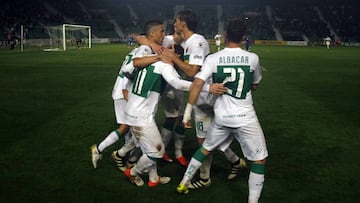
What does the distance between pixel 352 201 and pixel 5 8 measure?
171 ft

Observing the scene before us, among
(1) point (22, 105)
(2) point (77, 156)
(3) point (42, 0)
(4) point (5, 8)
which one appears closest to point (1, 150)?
(2) point (77, 156)

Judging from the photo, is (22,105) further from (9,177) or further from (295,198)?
(295,198)

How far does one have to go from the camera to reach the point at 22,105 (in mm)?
10805

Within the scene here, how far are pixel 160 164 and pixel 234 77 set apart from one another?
2.42m

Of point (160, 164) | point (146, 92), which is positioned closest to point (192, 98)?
point (146, 92)

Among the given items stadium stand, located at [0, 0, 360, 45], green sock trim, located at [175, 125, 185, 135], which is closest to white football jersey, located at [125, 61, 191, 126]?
green sock trim, located at [175, 125, 185, 135]

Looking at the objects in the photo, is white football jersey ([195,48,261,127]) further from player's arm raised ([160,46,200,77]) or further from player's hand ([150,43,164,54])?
player's hand ([150,43,164,54])

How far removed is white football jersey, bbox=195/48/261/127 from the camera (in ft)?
14.3

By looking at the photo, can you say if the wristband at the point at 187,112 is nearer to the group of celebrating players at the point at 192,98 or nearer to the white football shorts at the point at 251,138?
the group of celebrating players at the point at 192,98

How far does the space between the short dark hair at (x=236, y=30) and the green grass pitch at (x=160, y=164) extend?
2024 millimetres

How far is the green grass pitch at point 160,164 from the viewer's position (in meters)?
5.09

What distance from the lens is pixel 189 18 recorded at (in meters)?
5.08

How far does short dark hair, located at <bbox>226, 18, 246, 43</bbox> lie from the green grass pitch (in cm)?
202

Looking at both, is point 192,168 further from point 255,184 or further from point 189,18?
point 189,18
